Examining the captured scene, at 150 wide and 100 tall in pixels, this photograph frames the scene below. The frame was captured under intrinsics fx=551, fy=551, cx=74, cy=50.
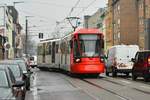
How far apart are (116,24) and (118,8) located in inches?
149

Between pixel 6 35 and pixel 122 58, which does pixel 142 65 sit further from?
pixel 6 35

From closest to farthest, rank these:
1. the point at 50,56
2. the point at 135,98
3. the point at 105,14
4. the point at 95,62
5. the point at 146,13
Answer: the point at 135,98, the point at 95,62, the point at 50,56, the point at 146,13, the point at 105,14

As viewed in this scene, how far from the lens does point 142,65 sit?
33281 millimetres

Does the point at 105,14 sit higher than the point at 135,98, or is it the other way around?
the point at 105,14

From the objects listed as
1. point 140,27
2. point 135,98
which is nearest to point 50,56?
point 135,98

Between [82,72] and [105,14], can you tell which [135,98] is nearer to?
[82,72]

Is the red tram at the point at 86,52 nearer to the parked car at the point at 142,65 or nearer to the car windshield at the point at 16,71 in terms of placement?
the parked car at the point at 142,65

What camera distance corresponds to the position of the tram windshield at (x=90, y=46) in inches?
1457

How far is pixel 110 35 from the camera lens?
12256 cm

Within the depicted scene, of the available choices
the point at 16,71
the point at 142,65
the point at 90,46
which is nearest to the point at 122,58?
the point at 90,46

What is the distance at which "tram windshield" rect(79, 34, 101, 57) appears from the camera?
3700cm

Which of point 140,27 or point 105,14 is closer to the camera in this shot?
point 140,27

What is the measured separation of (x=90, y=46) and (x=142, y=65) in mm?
5059

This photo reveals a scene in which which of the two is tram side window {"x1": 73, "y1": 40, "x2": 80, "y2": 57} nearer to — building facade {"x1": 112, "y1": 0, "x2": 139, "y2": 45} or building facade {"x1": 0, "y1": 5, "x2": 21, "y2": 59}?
building facade {"x1": 0, "y1": 5, "x2": 21, "y2": 59}
